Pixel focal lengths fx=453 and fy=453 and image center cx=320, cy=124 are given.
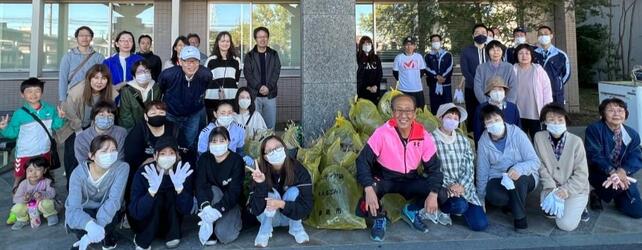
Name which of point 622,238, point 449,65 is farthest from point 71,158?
point 449,65

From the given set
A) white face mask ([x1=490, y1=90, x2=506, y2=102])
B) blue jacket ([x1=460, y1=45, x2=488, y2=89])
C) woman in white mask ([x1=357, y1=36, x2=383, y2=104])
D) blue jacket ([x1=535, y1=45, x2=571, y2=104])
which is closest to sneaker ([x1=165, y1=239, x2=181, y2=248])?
white face mask ([x1=490, y1=90, x2=506, y2=102])

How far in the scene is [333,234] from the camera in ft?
14.1

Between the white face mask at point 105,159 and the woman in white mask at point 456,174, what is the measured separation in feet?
9.76

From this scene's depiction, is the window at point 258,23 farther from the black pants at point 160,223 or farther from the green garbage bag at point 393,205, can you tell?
the black pants at point 160,223

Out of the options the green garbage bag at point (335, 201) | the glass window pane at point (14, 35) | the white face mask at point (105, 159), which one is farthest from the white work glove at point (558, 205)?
the glass window pane at point (14, 35)

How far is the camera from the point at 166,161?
156 inches

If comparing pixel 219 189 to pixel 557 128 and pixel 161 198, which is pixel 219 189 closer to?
pixel 161 198

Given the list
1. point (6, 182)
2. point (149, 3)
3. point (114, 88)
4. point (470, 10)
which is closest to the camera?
point (114, 88)

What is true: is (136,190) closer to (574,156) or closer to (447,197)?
(447,197)

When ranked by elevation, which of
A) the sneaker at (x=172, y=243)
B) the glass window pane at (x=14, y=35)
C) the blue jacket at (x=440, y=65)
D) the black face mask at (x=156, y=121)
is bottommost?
the sneaker at (x=172, y=243)

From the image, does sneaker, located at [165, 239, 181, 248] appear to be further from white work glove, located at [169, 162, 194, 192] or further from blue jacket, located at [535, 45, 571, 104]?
blue jacket, located at [535, 45, 571, 104]

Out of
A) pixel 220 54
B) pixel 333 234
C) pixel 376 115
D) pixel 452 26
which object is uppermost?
pixel 452 26

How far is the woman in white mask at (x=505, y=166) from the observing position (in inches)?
170

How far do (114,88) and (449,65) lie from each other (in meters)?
5.50
